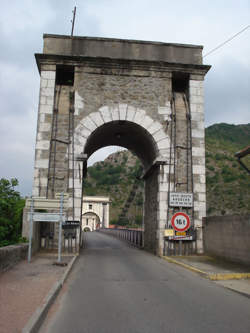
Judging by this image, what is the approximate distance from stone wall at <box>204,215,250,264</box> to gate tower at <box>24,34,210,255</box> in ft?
2.49

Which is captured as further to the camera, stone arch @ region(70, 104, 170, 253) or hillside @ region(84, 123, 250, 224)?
hillside @ region(84, 123, 250, 224)

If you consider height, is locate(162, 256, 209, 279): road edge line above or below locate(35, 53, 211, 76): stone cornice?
below

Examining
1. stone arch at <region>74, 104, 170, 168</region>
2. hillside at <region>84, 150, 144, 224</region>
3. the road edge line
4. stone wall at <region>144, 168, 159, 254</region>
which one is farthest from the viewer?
hillside at <region>84, 150, 144, 224</region>

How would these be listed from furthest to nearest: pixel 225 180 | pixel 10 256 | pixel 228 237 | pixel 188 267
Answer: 1. pixel 225 180
2. pixel 228 237
3. pixel 188 267
4. pixel 10 256

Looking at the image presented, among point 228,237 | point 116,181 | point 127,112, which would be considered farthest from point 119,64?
point 116,181

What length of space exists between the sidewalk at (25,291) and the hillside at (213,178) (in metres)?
37.4

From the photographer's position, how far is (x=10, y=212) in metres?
13.3

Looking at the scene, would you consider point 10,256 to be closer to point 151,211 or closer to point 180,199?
point 180,199

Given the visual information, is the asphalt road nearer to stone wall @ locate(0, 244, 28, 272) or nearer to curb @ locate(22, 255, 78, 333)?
curb @ locate(22, 255, 78, 333)

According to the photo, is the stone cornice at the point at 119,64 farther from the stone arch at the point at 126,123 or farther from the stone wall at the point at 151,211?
the stone wall at the point at 151,211

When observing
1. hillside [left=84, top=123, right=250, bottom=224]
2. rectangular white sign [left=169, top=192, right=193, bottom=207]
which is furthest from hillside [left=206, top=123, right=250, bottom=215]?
rectangular white sign [left=169, top=192, right=193, bottom=207]

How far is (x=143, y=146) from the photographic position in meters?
16.1

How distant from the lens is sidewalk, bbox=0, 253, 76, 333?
13.5ft

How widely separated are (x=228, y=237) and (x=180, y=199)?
2768mm
